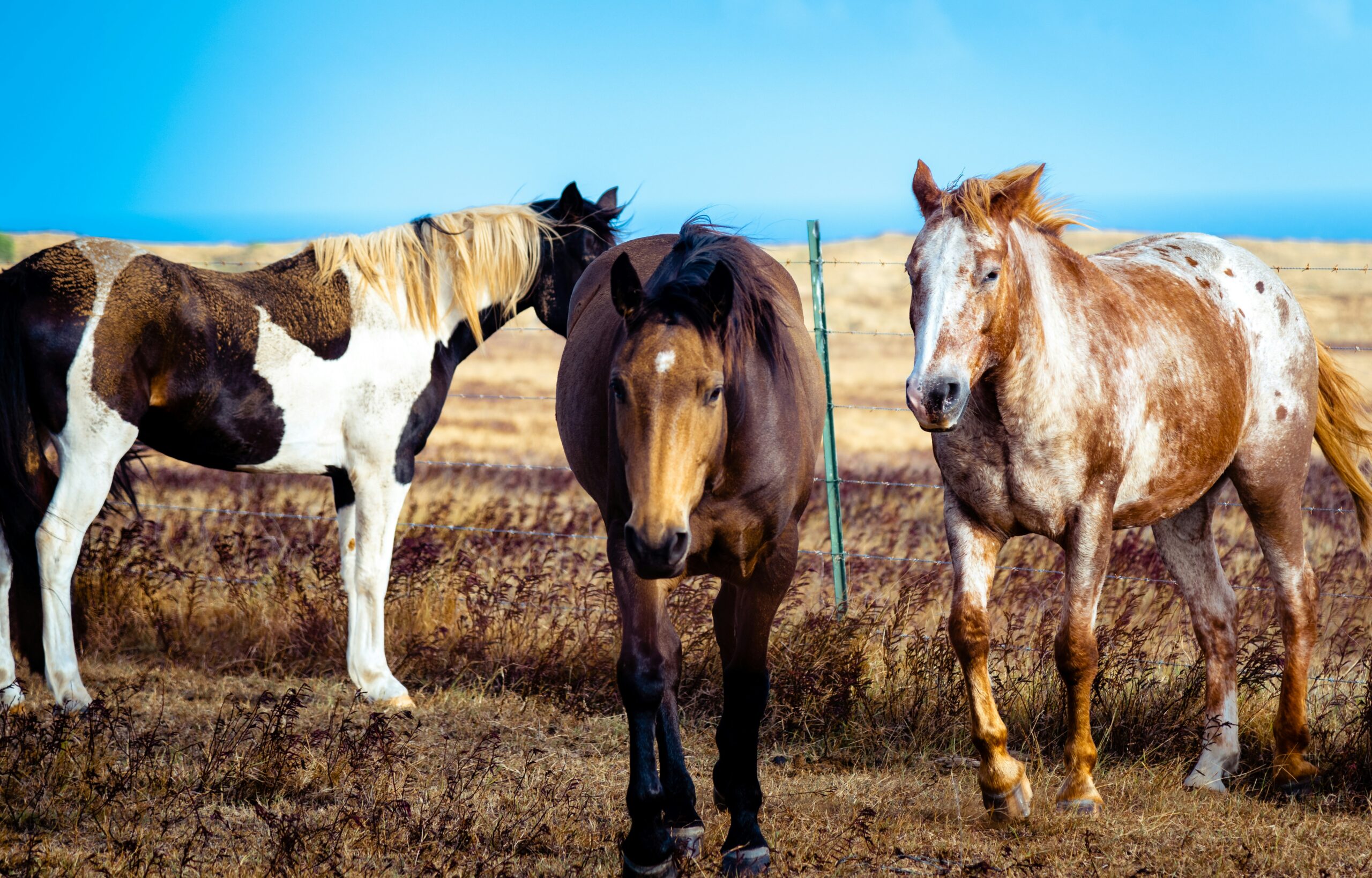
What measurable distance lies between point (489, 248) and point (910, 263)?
2729 millimetres

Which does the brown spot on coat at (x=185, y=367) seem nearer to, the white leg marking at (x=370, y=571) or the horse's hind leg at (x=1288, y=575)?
the white leg marking at (x=370, y=571)

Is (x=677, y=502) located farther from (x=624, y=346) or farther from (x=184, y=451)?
(x=184, y=451)

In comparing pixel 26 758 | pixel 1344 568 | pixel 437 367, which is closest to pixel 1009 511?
pixel 437 367

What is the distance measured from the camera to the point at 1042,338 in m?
3.52

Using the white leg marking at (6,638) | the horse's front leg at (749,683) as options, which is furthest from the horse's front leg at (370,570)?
the horse's front leg at (749,683)

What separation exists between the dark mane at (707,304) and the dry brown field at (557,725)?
160 centimetres

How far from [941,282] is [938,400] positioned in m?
0.40

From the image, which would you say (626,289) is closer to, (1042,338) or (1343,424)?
(1042,338)

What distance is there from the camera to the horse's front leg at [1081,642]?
356cm

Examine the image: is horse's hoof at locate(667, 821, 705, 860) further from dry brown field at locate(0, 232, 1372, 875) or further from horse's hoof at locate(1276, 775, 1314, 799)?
horse's hoof at locate(1276, 775, 1314, 799)

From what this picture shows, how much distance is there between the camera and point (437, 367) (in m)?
5.39

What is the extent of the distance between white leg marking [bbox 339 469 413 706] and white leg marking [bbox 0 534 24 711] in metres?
1.38

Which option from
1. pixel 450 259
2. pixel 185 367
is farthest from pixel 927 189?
pixel 185 367

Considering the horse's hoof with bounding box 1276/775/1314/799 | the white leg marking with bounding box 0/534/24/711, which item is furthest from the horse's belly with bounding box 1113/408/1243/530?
the white leg marking with bounding box 0/534/24/711
